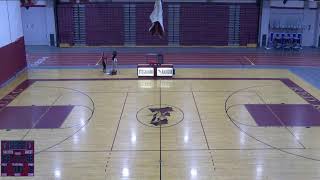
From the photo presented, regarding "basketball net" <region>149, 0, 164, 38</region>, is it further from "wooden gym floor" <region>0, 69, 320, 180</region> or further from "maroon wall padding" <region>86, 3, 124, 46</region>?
"maroon wall padding" <region>86, 3, 124, 46</region>

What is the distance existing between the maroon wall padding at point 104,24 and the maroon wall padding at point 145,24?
130cm

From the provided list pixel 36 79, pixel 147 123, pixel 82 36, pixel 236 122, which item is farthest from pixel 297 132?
pixel 82 36

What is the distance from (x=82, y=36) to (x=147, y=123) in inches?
746

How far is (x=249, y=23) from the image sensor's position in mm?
29297

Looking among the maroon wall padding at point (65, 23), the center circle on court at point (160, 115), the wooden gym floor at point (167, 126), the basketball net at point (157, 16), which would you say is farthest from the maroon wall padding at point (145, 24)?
the center circle on court at point (160, 115)

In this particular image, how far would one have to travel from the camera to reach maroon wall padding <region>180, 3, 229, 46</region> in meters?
29.1

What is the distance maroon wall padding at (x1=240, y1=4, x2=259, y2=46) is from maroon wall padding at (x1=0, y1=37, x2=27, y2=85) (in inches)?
677

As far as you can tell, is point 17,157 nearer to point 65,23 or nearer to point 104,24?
point 104,24

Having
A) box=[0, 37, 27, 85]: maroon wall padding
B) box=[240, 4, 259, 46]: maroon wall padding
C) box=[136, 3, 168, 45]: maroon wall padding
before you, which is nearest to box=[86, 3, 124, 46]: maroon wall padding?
box=[136, 3, 168, 45]: maroon wall padding

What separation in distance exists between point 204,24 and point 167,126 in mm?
18728

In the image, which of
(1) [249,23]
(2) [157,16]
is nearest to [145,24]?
(1) [249,23]

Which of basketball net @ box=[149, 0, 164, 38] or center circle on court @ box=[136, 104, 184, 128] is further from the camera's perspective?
basketball net @ box=[149, 0, 164, 38]

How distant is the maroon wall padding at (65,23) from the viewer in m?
28.8

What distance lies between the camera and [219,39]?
29625 mm
